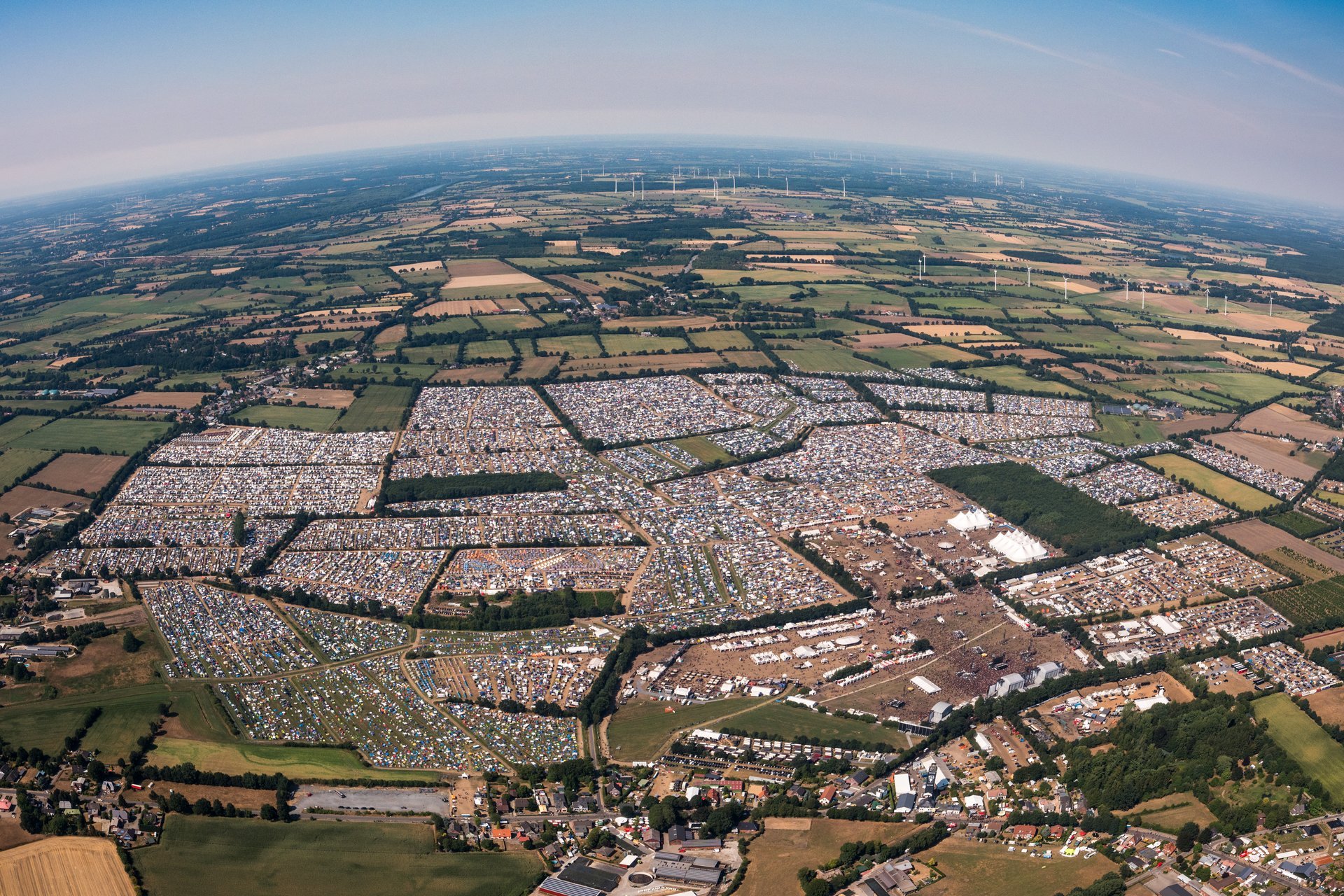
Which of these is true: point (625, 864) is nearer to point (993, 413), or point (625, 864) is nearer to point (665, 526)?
point (665, 526)

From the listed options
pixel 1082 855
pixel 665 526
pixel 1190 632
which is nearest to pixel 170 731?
pixel 665 526

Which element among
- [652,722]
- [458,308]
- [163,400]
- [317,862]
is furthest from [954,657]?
[458,308]

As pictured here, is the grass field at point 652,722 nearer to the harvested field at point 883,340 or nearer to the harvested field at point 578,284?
the harvested field at point 883,340

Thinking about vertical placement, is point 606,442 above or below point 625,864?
above

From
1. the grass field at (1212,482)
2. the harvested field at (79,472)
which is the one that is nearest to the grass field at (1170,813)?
the grass field at (1212,482)

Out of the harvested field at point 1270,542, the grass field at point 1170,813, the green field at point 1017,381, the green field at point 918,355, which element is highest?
the green field at point 918,355

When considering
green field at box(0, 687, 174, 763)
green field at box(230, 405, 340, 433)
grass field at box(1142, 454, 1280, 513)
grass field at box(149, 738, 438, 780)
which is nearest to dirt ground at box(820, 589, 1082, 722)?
grass field at box(149, 738, 438, 780)

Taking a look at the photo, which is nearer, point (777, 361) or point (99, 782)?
point (99, 782)

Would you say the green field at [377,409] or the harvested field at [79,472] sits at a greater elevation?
the green field at [377,409]
